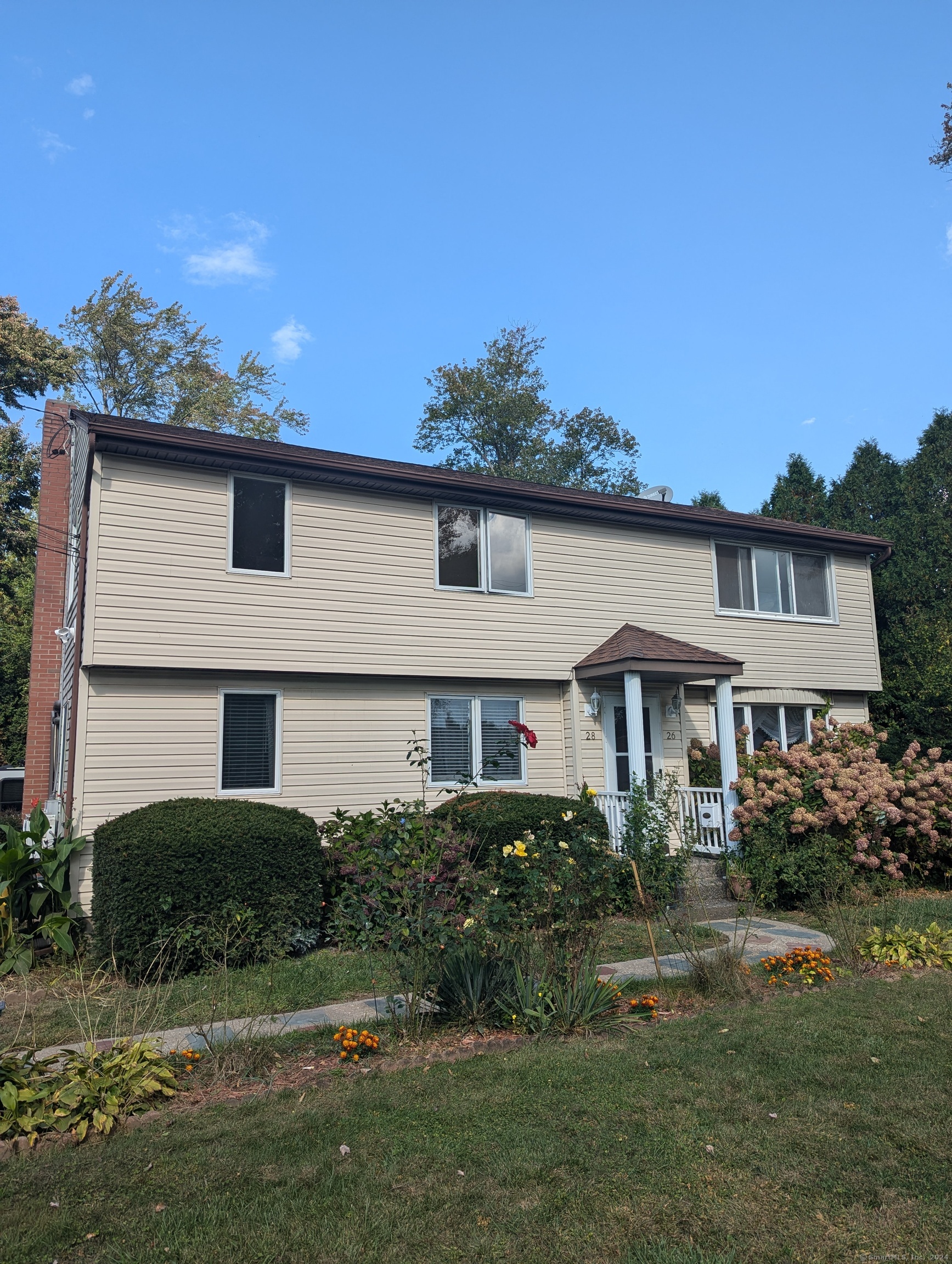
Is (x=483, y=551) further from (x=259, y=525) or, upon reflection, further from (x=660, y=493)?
(x=660, y=493)

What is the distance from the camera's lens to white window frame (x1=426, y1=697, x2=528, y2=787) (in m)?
12.4

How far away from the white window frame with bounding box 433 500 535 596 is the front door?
2362 mm

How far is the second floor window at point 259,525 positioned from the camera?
37.3 ft

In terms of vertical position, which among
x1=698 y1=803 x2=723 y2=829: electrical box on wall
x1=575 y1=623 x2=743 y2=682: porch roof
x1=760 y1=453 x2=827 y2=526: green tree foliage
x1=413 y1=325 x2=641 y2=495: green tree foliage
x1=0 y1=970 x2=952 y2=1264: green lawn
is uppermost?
x1=413 y1=325 x2=641 y2=495: green tree foliage

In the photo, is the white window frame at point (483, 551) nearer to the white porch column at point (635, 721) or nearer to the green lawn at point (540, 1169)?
the white porch column at point (635, 721)

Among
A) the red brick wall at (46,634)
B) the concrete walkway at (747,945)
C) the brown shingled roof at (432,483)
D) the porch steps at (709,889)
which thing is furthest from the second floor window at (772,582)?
the red brick wall at (46,634)

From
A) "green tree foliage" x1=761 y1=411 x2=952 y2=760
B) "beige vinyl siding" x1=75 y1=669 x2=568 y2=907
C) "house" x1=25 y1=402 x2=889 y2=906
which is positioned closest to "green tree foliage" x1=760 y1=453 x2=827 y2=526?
"green tree foliage" x1=761 y1=411 x2=952 y2=760

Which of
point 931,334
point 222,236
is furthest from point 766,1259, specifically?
point 222,236

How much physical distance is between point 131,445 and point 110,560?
146cm

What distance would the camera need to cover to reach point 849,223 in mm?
13570

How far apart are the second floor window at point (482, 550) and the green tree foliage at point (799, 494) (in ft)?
46.8

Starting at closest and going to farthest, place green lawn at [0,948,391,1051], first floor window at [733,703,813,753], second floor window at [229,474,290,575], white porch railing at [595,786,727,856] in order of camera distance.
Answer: green lawn at [0,948,391,1051]
second floor window at [229,474,290,575]
white porch railing at [595,786,727,856]
first floor window at [733,703,813,753]

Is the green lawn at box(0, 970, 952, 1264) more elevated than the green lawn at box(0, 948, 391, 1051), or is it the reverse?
the green lawn at box(0, 970, 952, 1264)

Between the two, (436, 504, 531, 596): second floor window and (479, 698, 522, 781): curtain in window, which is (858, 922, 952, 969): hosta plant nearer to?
(479, 698, 522, 781): curtain in window
